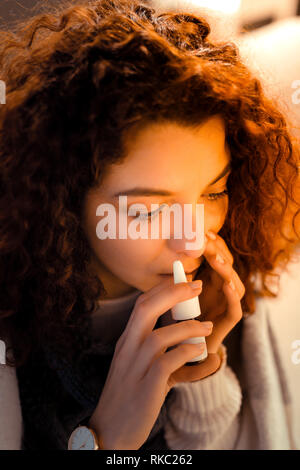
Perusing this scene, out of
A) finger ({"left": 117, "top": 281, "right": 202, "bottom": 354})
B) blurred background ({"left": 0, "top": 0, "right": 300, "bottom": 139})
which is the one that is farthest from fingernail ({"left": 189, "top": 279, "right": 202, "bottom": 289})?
blurred background ({"left": 0, "top": 0, "right": 300, "bottom": 139})

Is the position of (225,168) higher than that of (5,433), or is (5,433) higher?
(225,168)

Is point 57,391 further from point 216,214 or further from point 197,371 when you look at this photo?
point 216,214

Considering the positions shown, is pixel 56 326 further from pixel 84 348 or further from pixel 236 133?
pixel 236 133

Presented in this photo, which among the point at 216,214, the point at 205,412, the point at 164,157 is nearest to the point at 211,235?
the point at 216,214

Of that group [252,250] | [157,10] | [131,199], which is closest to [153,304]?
[131,199]

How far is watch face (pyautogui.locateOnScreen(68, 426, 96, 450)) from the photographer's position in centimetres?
45

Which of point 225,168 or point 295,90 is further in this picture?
point 295,90

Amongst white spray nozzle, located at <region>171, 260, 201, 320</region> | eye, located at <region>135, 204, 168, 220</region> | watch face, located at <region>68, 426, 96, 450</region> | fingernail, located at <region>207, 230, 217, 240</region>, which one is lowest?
watch face, located at <region>68, 426, 96, 450</region>

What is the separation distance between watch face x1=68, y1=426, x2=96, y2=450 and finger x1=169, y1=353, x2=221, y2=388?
107 mm

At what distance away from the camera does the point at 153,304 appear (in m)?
0.44

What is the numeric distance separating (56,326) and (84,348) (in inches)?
2.2

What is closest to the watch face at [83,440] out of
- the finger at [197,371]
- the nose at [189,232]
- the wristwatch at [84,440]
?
the wristwatch at [84,440]

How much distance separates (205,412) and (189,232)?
0.90 feet

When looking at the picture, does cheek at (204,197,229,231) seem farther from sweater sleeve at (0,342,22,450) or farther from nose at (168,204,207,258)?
sweater sleeve at (0,342,22,450)
